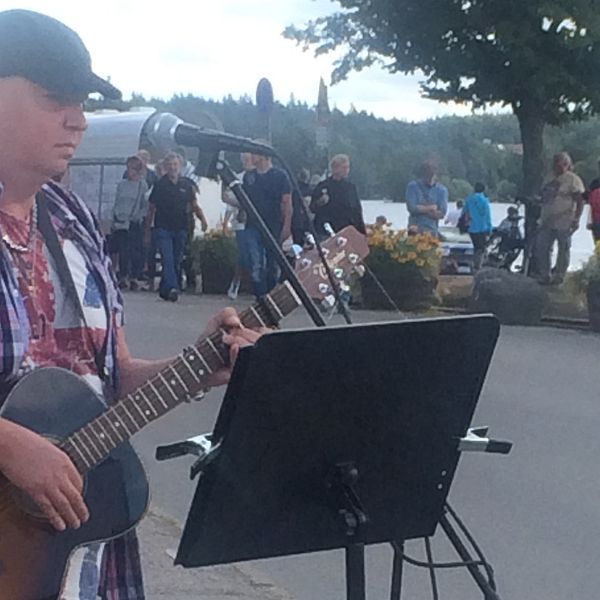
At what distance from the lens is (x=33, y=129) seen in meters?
2.49

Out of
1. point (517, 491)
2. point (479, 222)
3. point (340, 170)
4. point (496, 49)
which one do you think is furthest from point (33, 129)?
point (479, 222)

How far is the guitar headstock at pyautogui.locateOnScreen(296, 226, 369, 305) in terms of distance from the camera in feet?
10.1

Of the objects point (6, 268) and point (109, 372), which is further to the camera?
point (109, 372)

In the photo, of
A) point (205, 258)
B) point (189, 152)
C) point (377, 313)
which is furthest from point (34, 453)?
point (205, 258)

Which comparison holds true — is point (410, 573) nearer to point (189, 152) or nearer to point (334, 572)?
point (334, 572)

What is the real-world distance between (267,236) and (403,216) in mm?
18557

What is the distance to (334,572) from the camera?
5.49 meters

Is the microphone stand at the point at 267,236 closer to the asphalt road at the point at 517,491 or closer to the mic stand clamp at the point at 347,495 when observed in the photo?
the mic stand clamp at the point at 347,495

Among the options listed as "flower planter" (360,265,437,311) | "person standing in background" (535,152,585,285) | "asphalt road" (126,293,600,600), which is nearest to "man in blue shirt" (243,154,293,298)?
"asphalt road" (126,293,600,600)

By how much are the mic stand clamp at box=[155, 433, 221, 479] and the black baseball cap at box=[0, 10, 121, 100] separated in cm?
68

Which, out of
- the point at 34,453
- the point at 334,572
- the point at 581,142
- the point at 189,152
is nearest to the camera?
the point at 34,453

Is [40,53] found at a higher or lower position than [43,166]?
higher

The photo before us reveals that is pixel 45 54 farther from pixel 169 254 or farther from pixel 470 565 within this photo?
pixel 169 254

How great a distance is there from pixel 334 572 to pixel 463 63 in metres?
14.8
